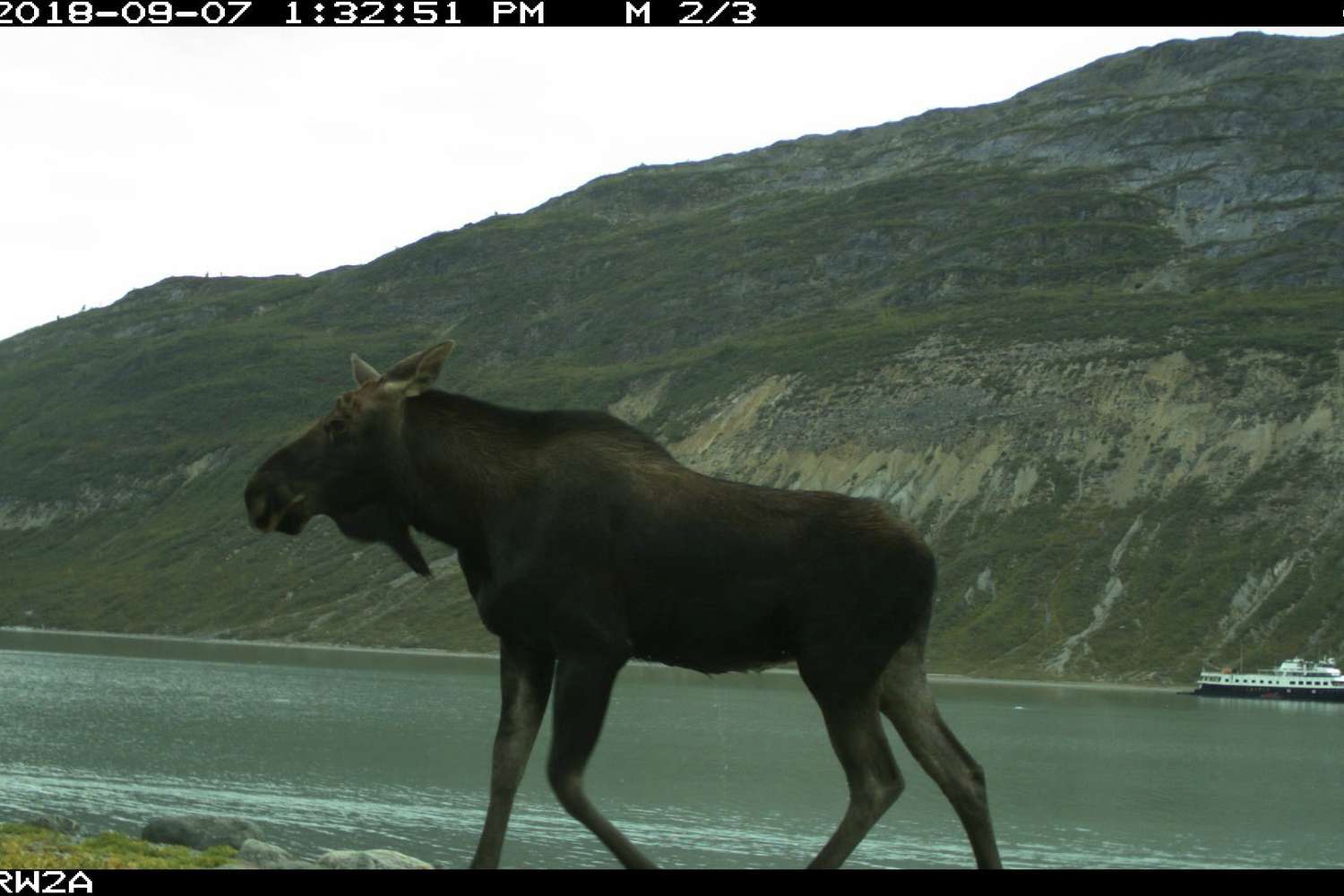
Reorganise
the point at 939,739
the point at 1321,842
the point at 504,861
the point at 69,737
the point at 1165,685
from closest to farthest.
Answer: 1. the point at 939,739
2. the point at 504,861
3. the point at 1321,842
4. the point at 69,737
5. the point at 1165,685

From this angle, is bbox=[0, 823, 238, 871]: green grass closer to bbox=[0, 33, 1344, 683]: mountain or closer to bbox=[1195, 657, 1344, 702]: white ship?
bbox=[1195, 657, 1344, 702]: white ship

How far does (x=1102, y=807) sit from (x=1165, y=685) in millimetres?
67373

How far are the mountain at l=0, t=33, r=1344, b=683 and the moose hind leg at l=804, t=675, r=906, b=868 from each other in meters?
105

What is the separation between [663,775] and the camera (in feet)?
151

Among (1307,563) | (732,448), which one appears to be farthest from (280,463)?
(732,448)

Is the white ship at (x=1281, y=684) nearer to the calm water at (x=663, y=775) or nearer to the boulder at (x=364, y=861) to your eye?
the calm water at (x=663, y=775)

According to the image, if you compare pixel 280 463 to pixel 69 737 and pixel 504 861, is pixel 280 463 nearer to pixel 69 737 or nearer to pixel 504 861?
pixel 504 861

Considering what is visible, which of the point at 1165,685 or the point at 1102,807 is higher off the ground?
the point at 1102,807

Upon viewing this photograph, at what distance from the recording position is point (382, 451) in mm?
8266

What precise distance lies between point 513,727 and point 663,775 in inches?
1523

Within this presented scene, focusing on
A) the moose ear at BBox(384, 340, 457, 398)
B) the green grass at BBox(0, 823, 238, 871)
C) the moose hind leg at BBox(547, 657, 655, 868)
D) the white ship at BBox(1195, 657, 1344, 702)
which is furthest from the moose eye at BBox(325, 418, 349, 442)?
the white ship at BBox(1195, 657, 1344, 702)

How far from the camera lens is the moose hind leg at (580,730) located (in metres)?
7.59

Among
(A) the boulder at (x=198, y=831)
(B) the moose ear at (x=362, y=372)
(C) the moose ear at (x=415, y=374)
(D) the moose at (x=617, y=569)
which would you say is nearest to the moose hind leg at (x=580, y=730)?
(D) the moose at (x=617, y=569)

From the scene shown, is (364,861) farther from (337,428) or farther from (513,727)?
(337,428)
